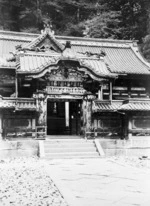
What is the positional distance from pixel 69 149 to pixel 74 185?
7.44 metres

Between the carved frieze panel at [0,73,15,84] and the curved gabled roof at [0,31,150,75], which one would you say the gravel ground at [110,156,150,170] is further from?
the carved frieze panel at [0,73,15,84]

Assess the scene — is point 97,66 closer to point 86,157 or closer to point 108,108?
point 108,108

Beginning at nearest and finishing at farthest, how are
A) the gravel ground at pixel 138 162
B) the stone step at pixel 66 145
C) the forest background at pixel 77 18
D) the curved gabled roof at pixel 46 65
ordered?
the gravel ground at pixel 138 162 < the stone step at pixel 66 145 < the curved gabled roof at pixel 46 65 < the forest background at pixel 77 18

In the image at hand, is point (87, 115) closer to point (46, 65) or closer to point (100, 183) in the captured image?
point (46, 65)

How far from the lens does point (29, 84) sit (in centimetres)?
1934

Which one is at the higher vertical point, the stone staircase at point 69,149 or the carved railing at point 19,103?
the carved railing at point 19,103

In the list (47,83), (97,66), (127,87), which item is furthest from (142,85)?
(47,83)

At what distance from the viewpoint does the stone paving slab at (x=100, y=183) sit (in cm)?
756

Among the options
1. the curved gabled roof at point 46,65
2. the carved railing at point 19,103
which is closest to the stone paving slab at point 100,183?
the carved railing at point 19,103

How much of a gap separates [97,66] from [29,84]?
5054 mm

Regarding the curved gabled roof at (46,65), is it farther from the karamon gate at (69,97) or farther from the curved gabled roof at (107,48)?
the curved gabled roof at (107,48)

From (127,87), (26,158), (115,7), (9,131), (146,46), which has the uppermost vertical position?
(115,7)

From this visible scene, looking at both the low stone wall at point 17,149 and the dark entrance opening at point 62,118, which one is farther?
the dark entrance opening at point 62,118

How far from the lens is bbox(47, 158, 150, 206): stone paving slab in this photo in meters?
7.56
